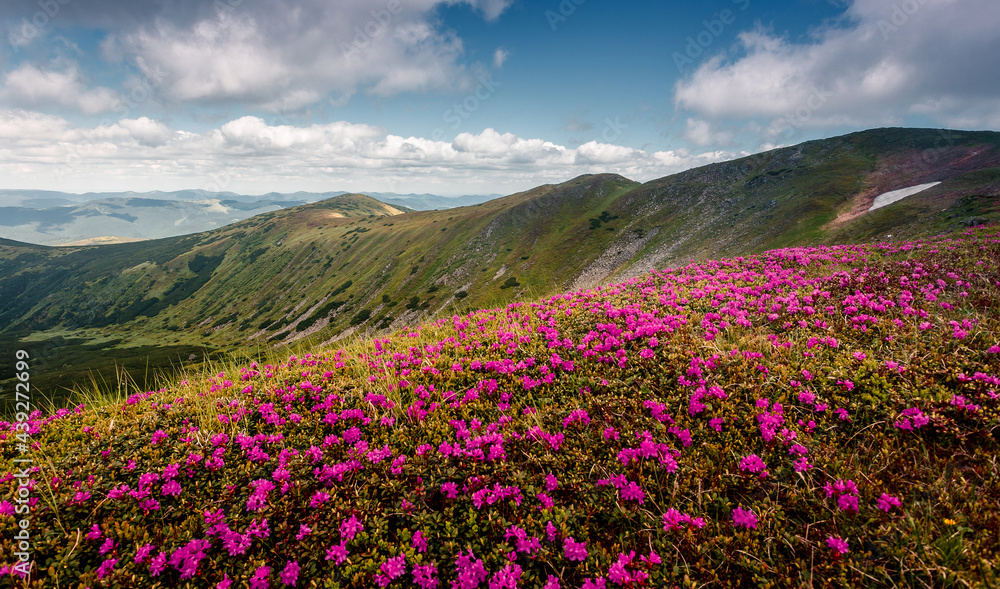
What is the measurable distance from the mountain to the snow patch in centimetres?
120

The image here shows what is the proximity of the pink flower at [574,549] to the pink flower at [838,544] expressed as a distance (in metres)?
2.78

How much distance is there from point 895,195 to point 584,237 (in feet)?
194

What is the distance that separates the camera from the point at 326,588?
4.27 metres

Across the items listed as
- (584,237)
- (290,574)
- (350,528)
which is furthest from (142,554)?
(584,237)

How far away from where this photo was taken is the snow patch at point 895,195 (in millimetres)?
49781

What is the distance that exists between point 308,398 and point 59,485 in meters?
3.49

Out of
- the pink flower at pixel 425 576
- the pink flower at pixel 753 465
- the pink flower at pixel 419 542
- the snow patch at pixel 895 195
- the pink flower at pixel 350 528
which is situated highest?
the snow patch at pixel 895 195

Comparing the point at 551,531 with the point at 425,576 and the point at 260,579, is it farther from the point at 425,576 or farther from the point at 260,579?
the point at 260,579

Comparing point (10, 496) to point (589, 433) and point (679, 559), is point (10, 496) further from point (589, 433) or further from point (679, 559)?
point (679, 559)

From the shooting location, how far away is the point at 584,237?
100812 millimetres

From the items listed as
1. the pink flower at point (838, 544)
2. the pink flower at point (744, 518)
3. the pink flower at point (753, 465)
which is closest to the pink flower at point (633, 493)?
the pink flower at point (744, 518)

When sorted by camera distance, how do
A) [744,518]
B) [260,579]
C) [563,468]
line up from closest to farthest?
[260,579], [744,518], [563,468]

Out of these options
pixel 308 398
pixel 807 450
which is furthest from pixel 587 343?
pixel 308 398

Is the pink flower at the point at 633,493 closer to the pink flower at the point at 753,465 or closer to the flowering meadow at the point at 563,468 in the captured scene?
the flowering meadow at the point at 563,468
